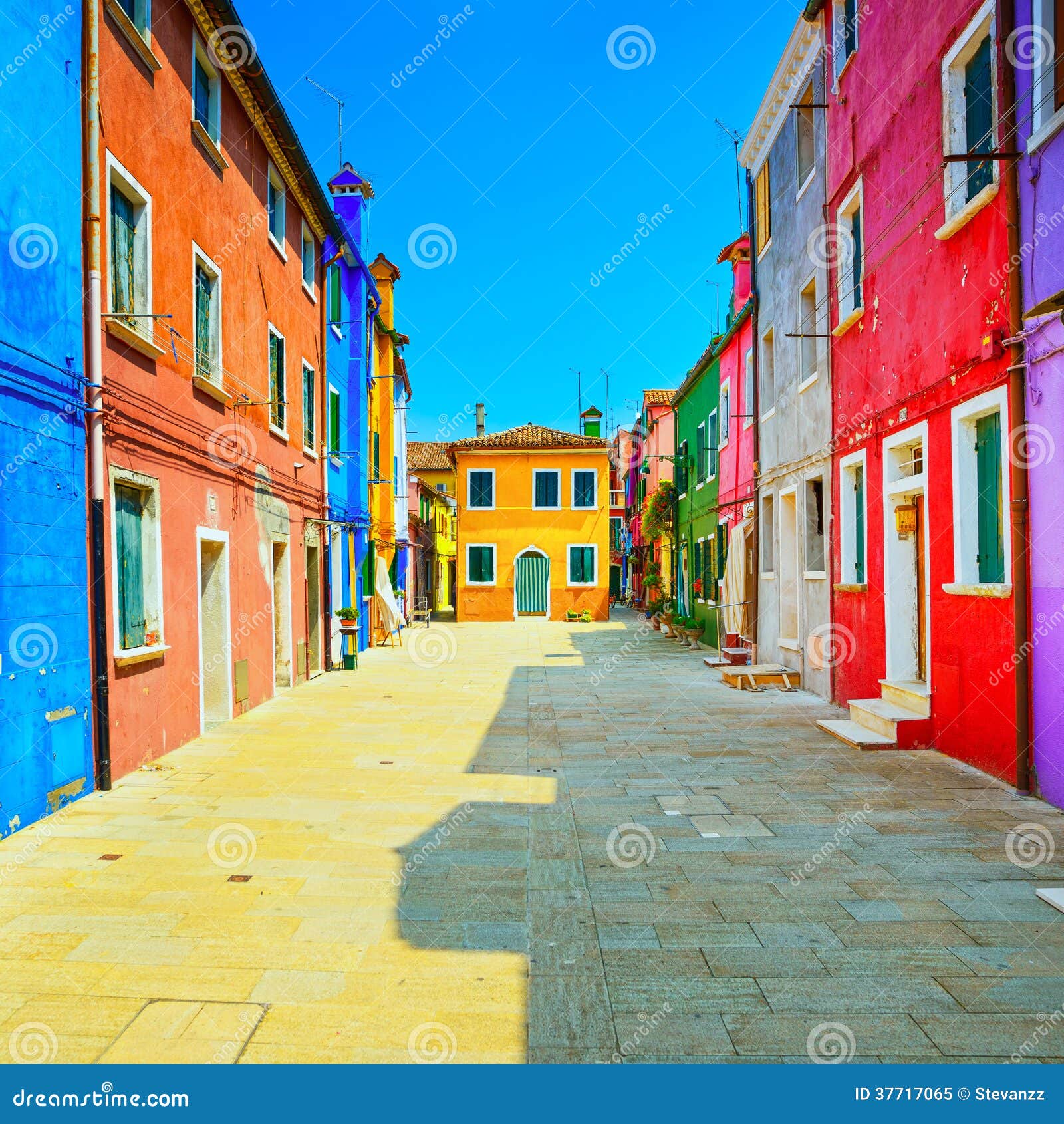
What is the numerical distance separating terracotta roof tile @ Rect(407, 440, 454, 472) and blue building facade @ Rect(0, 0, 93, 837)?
112 ft

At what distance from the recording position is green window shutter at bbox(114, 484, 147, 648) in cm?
706

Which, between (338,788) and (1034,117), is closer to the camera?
(1034,117)

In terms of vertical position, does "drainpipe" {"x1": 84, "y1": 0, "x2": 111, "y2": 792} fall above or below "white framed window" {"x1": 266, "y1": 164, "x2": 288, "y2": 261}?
below

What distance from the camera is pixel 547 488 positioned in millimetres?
31500

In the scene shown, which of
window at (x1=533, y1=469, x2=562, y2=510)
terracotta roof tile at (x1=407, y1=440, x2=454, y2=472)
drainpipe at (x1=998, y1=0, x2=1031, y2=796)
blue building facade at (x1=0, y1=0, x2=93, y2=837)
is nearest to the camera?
blue building facade at (x1=0, y1=0, x2=93, y2=837)

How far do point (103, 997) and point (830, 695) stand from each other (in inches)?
370

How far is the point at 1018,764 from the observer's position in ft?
20.3

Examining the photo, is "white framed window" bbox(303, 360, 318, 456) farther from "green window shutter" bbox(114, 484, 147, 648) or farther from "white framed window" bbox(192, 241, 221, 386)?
"green window shutter" bbox(114, 484, 147, 648)

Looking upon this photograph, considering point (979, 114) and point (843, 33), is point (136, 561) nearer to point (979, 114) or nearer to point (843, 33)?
point (979, 114)

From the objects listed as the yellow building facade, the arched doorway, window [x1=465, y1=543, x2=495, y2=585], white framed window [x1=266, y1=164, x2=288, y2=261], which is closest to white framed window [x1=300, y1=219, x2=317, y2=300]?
white framed window [x1=266, y1=164, x2=288, y2=261]

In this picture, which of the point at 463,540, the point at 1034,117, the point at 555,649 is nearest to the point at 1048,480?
the point at 1034,117

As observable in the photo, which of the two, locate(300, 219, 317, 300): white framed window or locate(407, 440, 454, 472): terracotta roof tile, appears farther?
locate(407, 440, 454, 472): terracotta roof tile

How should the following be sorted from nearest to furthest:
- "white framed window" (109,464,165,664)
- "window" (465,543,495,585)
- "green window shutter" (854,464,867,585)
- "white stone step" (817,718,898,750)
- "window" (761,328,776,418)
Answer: "white framed window" (109,464,165,664) → "white stone step" (817,718,898,750) → "green window shutter" (854,464,867,585) → "window" (761,328,776,418) → "window" (465,543,495,585)

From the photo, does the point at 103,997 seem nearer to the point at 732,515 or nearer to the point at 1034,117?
the point at 1034,117
